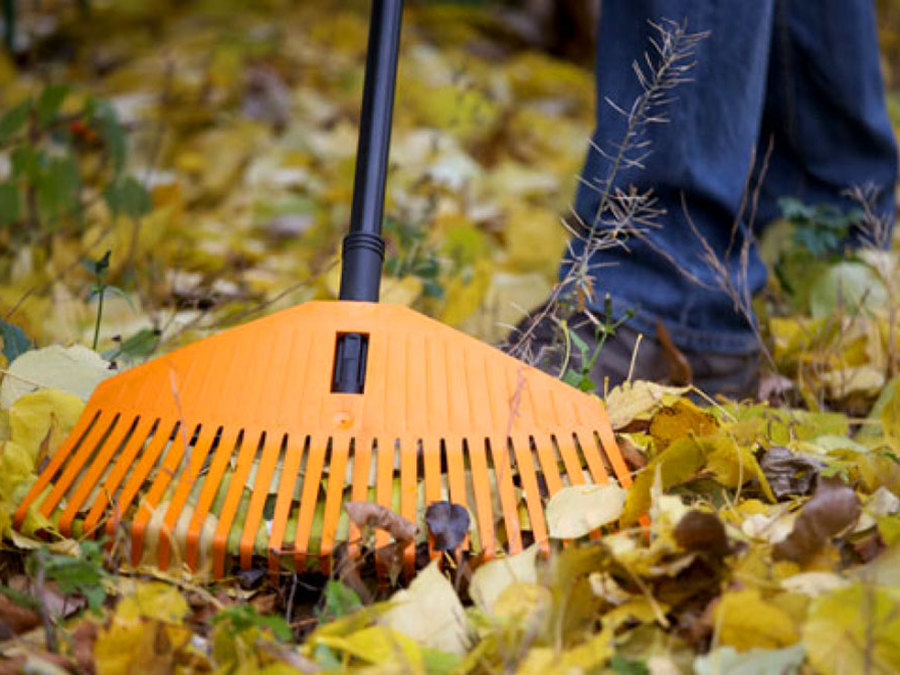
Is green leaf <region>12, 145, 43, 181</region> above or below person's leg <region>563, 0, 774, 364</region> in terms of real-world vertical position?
below

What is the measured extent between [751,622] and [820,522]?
135mm

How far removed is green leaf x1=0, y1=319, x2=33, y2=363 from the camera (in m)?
1.16

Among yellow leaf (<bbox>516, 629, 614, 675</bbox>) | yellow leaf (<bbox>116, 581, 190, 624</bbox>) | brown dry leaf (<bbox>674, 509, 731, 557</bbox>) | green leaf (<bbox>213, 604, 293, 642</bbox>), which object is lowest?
yellow leaf (<bbox>116, 581, 190, 624</bbox>)

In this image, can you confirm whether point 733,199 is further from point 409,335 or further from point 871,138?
point 409,335

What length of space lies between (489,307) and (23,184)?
1.20 meters

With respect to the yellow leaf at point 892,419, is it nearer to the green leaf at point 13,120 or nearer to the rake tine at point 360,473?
the rake tine at point 360,473

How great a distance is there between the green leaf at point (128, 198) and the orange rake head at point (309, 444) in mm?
851

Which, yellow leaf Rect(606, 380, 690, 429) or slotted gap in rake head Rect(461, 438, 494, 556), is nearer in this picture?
slotted gap in rake head Rect(461, 438, 494, 556)

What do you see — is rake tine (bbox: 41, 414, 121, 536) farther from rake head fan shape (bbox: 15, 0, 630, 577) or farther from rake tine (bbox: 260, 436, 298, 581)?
rake tine (bbox: 260, 436, 298, 581)

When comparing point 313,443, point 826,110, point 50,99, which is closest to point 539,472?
point 313,443

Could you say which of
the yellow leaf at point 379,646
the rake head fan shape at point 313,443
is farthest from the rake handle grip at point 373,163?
the yellow leaf at point 379,646

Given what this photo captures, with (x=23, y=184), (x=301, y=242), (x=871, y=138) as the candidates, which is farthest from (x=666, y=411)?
(x=23, y=184)

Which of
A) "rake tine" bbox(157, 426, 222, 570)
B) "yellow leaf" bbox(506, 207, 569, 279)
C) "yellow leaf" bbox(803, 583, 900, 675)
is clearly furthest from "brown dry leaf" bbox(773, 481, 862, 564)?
"yellow leaf" bbox(506, 207, 569, 279)

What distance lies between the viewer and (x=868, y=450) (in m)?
1.12
